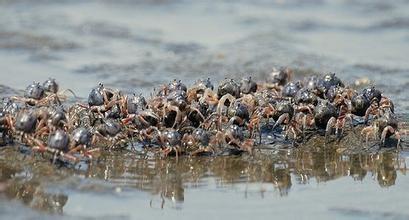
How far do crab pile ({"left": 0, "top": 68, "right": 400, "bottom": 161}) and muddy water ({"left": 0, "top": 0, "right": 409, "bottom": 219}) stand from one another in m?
0.17

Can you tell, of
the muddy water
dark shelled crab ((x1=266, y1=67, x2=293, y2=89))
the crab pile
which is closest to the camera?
the muddy water

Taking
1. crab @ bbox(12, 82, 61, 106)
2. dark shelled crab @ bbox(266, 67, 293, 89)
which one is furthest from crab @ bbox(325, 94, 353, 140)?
crab @ bbox(12, 82, 61, 106)

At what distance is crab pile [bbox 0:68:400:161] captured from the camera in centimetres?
747

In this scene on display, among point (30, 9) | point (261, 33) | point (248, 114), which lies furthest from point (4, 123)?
point (30, 9)

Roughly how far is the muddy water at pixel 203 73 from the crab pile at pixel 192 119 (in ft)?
0.55

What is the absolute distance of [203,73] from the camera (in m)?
11.7

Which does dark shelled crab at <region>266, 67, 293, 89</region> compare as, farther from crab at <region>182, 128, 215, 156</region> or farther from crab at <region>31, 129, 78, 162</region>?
crab at <region>31, 129, 78, 162</region>

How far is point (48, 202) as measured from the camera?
670 centimetres

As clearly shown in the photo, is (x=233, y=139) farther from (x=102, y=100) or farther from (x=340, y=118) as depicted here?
(x=102, y=100)

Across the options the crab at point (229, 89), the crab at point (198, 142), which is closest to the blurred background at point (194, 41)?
the crab at point (229, 89)

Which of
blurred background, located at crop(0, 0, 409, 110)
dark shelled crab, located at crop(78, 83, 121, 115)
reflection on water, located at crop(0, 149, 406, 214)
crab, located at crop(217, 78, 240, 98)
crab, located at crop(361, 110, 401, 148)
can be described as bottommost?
reflection on water, located at crop(0, 149, 406, 214)

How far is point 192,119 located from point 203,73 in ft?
12.2

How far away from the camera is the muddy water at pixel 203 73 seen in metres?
6.78

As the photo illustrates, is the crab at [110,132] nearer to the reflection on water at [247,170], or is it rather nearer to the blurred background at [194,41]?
the reflection on water at [247,170]
